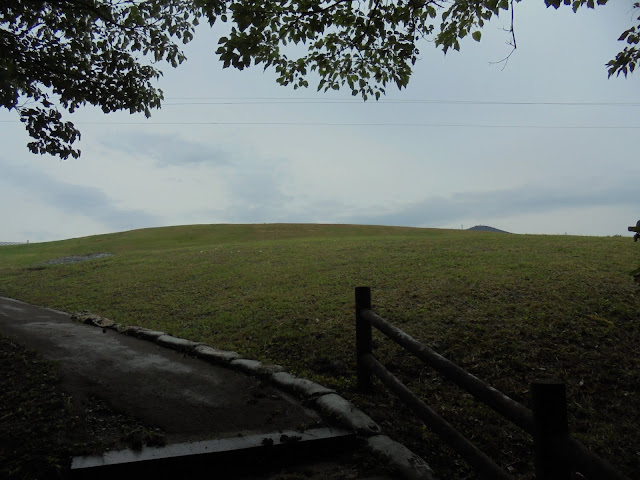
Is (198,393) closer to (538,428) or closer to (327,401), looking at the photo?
(327,401)

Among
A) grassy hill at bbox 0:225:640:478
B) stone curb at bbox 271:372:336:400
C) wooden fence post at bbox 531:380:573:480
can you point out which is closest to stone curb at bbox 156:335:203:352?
grassy hill at bbox 0:225:640:478

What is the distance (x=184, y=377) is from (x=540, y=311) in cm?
602

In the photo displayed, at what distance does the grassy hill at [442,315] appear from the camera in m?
4.57

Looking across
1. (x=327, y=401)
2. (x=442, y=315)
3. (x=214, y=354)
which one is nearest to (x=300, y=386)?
(x=327, y=401)

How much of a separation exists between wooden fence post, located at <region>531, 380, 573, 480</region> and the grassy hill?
125cm

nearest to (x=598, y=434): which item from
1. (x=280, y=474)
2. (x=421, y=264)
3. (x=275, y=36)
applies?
(x=280, y=474)

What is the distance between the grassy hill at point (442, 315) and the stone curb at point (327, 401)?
320 mm

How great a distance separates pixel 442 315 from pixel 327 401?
3.90m

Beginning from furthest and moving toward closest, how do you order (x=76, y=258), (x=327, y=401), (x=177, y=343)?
(x=76, y=258) < (x=177, y=343) < (x=327, y=401)

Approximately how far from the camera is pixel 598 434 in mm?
4250

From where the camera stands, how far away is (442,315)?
761 centimetres

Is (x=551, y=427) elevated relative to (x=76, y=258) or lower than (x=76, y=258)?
lower

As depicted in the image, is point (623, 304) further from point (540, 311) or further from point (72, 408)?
point (72, 408)

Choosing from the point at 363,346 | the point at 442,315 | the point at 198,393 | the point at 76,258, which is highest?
the point at 76,258
